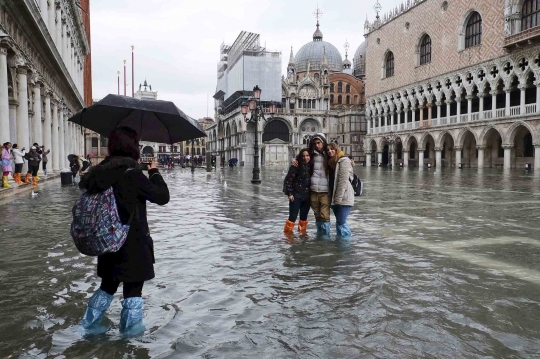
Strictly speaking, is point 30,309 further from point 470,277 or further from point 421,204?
point 421,204

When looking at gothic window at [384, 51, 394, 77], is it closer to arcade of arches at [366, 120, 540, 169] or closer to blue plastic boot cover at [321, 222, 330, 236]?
arcade of arches at [366, 120, 540, 169]

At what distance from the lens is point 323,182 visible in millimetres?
6520

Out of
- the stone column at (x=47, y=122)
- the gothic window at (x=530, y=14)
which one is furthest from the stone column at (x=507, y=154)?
the stone column at (x=47, y=122)

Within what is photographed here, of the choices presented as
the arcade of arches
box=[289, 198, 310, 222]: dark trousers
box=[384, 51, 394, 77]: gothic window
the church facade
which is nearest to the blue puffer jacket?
box=[289, 198, 310, 222]: dark trousers

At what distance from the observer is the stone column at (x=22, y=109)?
16000 millimetres

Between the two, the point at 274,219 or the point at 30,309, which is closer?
the point at 30,309

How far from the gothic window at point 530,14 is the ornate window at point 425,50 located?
462 inches

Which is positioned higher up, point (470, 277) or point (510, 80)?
point (510, 80)

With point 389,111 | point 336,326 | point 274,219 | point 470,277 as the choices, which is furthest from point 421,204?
point 389,111

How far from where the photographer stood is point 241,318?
353 cm

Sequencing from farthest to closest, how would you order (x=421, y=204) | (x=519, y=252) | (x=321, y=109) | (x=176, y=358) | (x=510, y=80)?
(x=321, y=109) < (x=510, y=80) < (x=421, y=204) < (x=519, y=252) < (x=176, y=358)

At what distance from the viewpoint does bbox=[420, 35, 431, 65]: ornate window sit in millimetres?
46144

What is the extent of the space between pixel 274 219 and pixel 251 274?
3.97m

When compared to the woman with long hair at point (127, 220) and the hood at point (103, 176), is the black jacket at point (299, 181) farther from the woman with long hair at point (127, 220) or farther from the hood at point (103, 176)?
the hood at point (103, 176)
